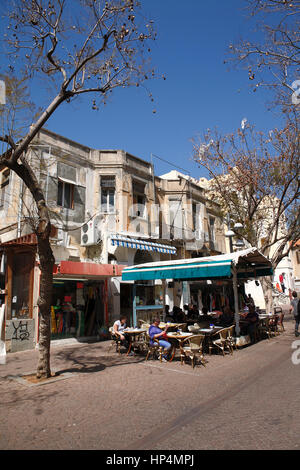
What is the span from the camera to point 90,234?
50.2 feet

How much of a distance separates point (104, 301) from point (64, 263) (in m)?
3.64

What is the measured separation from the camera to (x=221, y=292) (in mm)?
24391

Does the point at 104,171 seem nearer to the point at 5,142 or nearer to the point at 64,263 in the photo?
the point at 64,263

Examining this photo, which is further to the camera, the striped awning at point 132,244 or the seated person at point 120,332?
the striped awning at point 132,244

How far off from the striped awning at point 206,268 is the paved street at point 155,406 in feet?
9.22

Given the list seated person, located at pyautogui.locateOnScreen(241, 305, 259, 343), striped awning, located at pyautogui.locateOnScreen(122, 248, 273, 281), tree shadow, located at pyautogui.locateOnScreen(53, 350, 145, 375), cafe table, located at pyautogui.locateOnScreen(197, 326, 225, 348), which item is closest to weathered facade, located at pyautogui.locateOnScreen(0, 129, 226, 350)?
striped awning, located at pyautogui.locateOnScreen(122, 248, 273, 281)

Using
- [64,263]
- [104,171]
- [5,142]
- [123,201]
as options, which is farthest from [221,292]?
[5,142]

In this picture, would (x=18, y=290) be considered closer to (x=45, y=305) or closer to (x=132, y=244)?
(x=45, y=305)

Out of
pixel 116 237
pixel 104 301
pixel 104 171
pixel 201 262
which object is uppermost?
pixel 104 171

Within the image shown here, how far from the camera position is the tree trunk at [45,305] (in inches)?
292

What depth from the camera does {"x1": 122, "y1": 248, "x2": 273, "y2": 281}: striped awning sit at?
10.3m

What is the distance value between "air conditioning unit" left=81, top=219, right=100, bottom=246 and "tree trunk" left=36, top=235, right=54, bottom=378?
7.59 metres

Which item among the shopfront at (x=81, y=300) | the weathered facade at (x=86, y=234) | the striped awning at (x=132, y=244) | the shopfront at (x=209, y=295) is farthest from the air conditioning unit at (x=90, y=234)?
the shopfront at (x=209, y=295)

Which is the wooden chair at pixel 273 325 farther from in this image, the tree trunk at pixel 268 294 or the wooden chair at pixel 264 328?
the tree trunk at pixel 268 294
